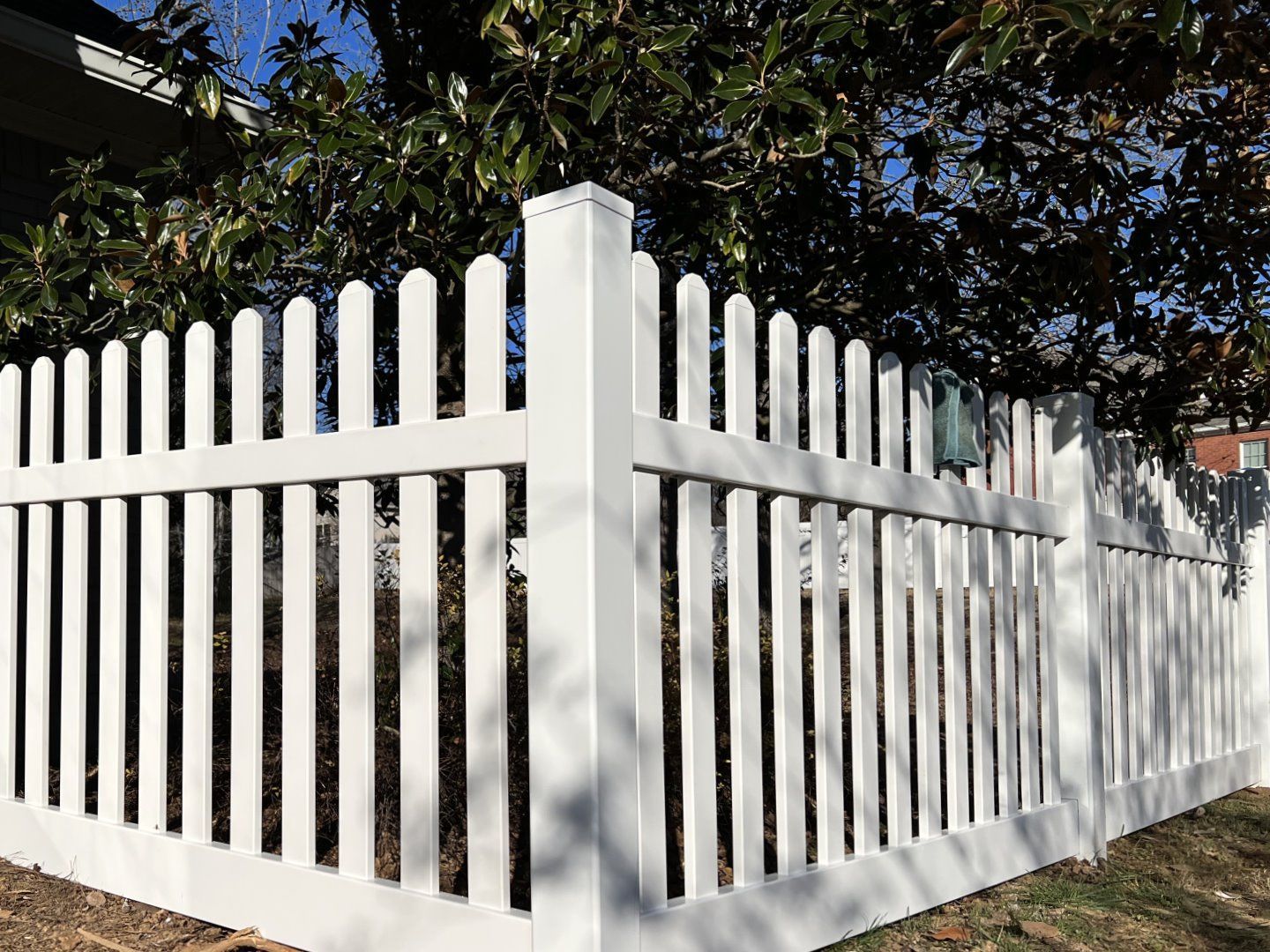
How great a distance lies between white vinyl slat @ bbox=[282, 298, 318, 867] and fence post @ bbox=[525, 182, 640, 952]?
0.75m

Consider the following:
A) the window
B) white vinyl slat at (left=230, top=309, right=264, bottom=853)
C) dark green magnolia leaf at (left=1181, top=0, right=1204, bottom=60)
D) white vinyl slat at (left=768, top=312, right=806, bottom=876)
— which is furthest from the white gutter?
the window

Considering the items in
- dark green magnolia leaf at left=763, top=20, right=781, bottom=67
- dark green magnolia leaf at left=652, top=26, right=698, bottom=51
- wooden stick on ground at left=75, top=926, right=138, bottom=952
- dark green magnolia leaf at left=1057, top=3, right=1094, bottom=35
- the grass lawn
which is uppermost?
dark green magnolia leaf at left=652, top=26, right=698, bottom=51

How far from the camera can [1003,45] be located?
2771 mm

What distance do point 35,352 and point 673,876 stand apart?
3.23 m

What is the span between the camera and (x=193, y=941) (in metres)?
2.83

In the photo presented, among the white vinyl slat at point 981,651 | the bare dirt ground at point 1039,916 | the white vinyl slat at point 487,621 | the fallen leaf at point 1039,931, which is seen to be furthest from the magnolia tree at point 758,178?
the fallen leaf at point 1039,931

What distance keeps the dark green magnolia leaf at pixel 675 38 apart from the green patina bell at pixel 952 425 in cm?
128

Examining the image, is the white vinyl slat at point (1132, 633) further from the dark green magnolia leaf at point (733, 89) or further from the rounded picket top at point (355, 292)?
the rounded picket top at point (355, 292)

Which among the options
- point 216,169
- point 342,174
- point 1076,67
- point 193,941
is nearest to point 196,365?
point 342,174

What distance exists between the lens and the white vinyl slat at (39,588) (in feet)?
11.5

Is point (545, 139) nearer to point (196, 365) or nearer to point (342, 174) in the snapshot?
point (342, 174)

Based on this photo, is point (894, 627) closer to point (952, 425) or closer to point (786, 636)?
point (786, 636)

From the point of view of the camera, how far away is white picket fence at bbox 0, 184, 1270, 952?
2.27 m

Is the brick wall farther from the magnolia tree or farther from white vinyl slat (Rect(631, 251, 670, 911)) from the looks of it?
white vinyl slat (Rect(631, 251, 670, 911))
